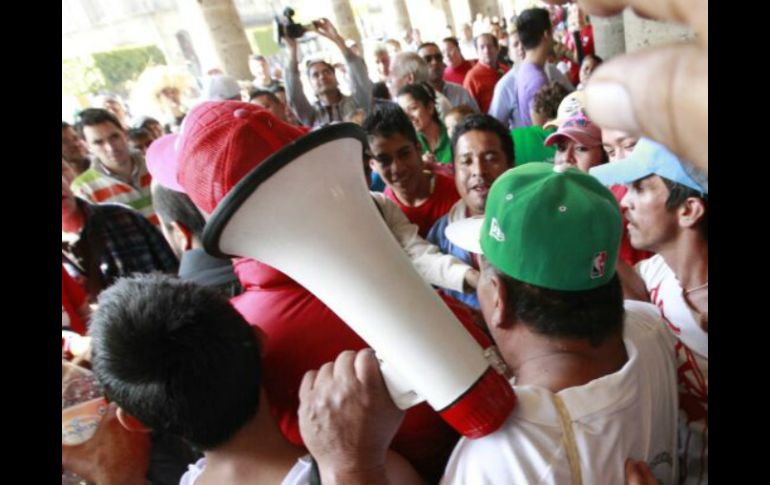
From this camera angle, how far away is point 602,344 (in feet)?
2.90

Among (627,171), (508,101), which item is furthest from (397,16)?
(627,171)

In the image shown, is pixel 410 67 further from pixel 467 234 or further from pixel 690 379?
pixel 690 379

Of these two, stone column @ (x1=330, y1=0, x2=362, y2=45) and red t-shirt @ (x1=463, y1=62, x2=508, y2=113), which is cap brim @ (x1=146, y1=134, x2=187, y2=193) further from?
stone column @ (x1=330, y1=0, x2=362, y2=45)

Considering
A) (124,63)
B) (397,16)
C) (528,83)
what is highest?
(124,63)

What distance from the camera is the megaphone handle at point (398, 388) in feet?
2.23

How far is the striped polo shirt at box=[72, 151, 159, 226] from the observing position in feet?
10.3

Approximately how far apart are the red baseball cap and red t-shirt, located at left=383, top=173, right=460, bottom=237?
1.30 m

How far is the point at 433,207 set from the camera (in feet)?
7.45

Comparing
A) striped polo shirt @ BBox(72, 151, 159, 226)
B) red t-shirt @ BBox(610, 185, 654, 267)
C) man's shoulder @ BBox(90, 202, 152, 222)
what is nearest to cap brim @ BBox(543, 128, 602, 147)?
red t-shirt @ BBox(610, 185, 654, 267)

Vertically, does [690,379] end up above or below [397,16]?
below

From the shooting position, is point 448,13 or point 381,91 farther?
Answer: point 448,13

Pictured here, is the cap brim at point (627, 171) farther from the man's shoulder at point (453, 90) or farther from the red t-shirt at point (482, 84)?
the red t-shirt at point (482, 84)

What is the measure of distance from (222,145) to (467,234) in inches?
35.0
